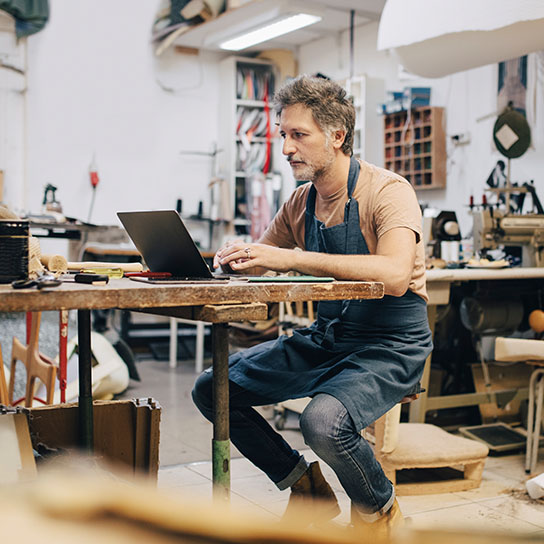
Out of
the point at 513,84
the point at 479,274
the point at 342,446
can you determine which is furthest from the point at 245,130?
the point at 342,446

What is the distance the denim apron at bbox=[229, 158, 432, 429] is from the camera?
6.24ft

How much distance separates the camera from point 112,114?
23.2ft

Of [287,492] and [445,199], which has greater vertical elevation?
[445,199]

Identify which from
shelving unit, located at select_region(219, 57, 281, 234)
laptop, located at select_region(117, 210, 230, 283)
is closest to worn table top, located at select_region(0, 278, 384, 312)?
laptop, located at select_region(117, 210, 230, 283)

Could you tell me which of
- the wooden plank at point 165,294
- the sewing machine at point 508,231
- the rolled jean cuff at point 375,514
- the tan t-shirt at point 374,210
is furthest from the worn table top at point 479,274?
the wooden plank at point 165,294

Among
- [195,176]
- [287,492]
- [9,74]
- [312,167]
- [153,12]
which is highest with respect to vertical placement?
[153,12]

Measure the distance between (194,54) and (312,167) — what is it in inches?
229

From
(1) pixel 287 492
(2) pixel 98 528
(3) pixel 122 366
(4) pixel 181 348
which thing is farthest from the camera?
(4) pixel 181 348

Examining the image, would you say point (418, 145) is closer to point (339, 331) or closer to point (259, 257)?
point (339, 331)

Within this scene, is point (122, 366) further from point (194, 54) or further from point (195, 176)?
point (194, 54)

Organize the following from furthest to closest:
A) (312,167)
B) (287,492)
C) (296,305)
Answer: (296,305) < (287,492) < (312,167)

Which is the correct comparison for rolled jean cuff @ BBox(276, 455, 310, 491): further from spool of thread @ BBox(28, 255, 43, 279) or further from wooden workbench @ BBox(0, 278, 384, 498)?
spool of thread @ BBox(28, 255, 43, 279)

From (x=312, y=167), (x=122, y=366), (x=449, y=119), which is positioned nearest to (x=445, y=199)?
(x=449, y=119)

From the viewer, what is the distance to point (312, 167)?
2094 millimetres
